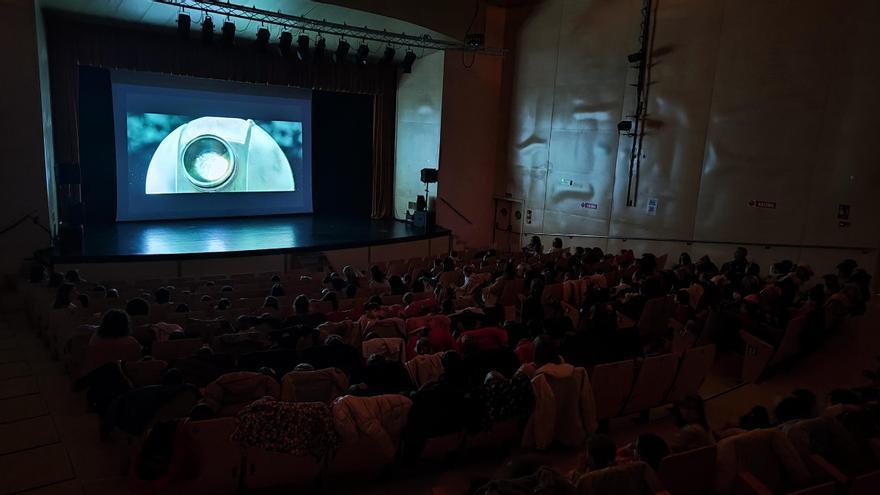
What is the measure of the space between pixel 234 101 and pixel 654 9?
9.75m

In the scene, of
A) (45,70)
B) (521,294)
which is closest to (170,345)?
(521,294)

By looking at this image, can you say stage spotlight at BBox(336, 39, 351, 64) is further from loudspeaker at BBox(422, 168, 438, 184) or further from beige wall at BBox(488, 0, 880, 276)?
beige wall at BBox(488, 0, 880, 276)

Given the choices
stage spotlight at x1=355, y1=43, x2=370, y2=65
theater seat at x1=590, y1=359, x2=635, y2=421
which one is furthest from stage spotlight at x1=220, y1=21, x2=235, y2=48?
theater seat at x1=590, y1=359, x2=635, y2=421

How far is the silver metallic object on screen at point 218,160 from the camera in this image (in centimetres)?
1273

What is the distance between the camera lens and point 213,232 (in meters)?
A: 12.2

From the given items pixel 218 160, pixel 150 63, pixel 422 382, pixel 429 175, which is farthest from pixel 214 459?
pixel 218 160

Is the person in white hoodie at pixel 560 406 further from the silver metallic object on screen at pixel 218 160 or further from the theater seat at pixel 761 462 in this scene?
the silver metallic object on screen at pixel 218 160

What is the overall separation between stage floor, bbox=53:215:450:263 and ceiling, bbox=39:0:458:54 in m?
4.40

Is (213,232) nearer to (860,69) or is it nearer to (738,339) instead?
(738,339)

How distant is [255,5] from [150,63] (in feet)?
10.3

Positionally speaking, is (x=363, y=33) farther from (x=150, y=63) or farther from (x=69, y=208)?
(x=69, y=208)

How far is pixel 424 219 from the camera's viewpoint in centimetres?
1415

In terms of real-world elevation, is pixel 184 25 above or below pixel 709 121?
above

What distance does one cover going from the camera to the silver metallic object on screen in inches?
501
